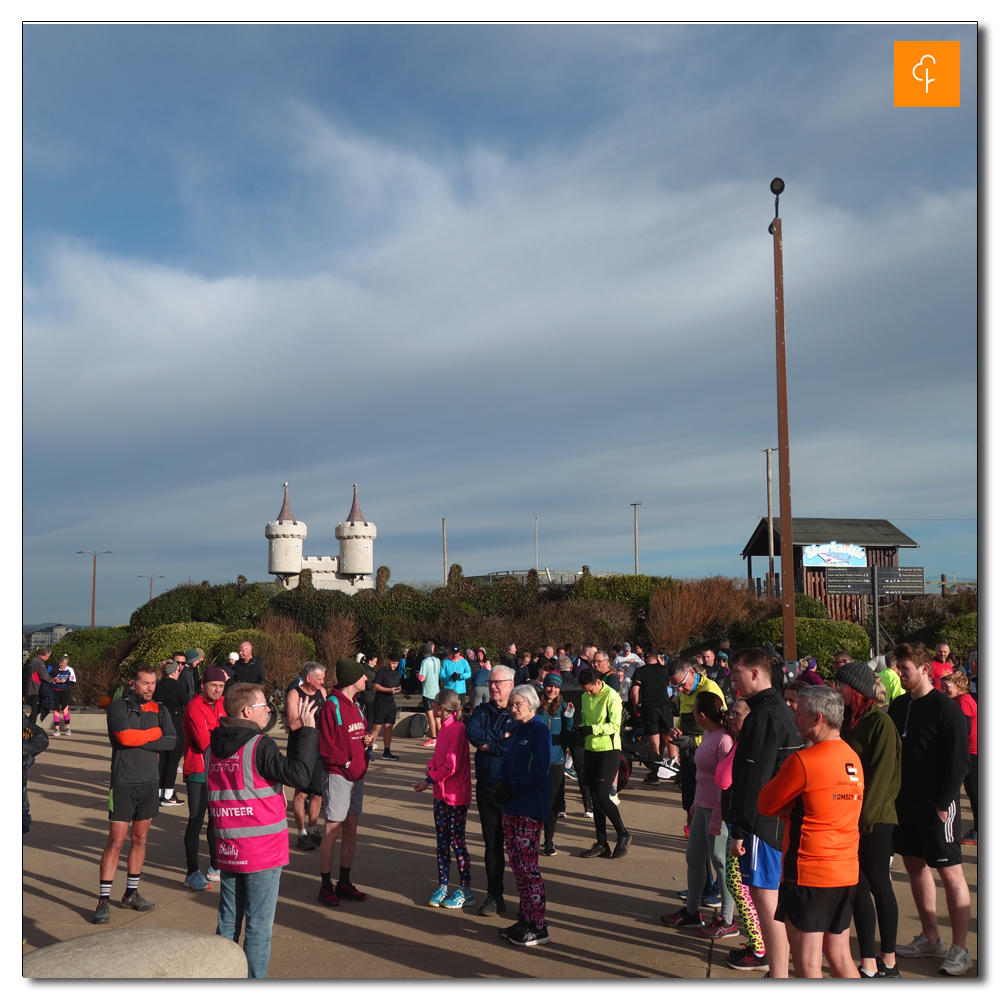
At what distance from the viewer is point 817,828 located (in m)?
3.68

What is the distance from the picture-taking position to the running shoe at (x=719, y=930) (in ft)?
18.2

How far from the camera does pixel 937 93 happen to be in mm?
3898

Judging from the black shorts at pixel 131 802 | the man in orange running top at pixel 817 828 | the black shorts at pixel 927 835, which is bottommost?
the black shorts at pixel 131 802

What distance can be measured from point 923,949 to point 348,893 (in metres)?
4.06

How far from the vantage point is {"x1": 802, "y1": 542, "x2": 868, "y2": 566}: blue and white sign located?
3600cm

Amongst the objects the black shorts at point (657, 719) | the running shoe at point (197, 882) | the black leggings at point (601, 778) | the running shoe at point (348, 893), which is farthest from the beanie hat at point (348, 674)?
the black shorts at point (657, 719)

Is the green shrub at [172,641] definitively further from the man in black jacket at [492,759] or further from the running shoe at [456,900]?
the man in black jacket at [492,759]

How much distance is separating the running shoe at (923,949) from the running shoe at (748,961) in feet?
3.03

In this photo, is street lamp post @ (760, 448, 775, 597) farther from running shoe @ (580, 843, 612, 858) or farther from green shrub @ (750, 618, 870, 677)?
running shoe @ (580, 843, 612, 858)

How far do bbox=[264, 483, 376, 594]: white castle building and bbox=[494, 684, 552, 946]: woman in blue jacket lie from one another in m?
53.3

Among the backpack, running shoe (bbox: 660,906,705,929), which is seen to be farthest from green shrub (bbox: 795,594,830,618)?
running shoe (bbox: 660,906,705,929)

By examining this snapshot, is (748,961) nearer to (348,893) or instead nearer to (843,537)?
(348,893)

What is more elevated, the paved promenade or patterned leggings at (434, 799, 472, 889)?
patterned leggings at (434, 799, 472, 889)

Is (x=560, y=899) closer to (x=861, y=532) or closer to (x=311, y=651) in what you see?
(x=311, y=651)
